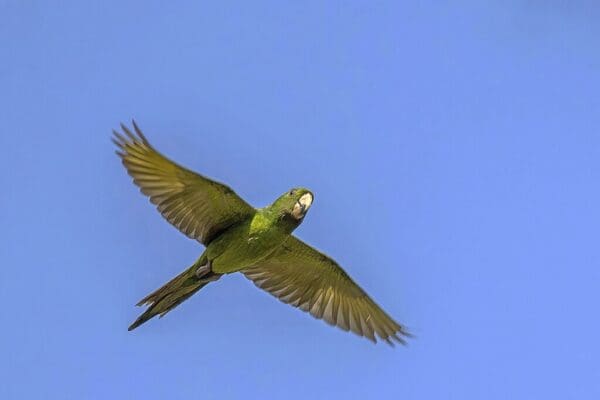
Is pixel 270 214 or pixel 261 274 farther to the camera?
pixel 261 274

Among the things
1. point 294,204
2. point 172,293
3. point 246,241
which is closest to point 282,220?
point 294,204

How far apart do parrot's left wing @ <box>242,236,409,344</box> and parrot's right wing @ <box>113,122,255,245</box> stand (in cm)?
171

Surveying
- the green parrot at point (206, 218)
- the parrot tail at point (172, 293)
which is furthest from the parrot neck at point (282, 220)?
the parrot tail at point (172, 293)

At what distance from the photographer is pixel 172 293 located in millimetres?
18828

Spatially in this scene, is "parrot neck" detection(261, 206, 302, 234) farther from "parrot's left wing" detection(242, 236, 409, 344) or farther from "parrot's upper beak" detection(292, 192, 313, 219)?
"parrot's left wing" detection(242, 236, 409, 344)

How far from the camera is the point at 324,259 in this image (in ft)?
67.6

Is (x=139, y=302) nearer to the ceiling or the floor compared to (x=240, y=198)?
nearer to the floor

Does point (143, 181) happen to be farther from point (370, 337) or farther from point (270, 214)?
point (370, 337)

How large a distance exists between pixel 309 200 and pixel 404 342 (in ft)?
12.6

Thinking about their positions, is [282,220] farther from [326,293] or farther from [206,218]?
[326,293]

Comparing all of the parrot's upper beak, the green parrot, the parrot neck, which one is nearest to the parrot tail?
the green parrot

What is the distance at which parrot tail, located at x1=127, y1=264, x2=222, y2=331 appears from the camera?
1861 cm

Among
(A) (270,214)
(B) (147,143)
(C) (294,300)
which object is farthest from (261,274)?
(B) (147,143)

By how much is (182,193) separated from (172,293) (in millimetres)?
1700
